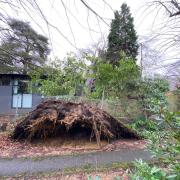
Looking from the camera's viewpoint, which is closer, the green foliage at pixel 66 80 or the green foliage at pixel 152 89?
the green foliage at pixel 152 89

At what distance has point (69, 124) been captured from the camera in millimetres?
6953

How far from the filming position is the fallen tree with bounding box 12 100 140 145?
708 cm

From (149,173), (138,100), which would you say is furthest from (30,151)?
(138,100)

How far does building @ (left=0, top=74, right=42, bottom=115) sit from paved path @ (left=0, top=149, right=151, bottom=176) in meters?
11.2

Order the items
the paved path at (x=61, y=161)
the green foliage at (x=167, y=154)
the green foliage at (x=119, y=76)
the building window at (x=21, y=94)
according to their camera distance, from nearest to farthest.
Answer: the green foliage at (x=167, y=154), the paved path at (x=61, y=161), the green foliage at (x=119, y=76), the building window at (x=21, y=94)

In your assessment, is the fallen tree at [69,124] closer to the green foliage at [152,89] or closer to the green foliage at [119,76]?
the green foliage at [152,89]

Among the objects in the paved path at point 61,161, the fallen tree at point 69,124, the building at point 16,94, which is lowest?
the paved path at point 61,161

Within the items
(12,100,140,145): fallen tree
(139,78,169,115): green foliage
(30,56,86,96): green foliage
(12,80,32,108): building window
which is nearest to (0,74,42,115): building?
(12,80,32,108): building window

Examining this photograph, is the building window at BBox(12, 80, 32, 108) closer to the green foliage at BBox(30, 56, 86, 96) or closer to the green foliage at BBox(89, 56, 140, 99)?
the green foliage at BBox(30, 56, 86, 96)

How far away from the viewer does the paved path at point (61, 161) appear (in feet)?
15.9

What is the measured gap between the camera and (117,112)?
1030 cm

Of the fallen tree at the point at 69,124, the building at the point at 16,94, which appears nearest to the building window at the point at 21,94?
the building at the point at 16,94

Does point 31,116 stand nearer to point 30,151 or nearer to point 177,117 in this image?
point 30,151

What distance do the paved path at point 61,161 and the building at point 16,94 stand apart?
→ 443 inches
